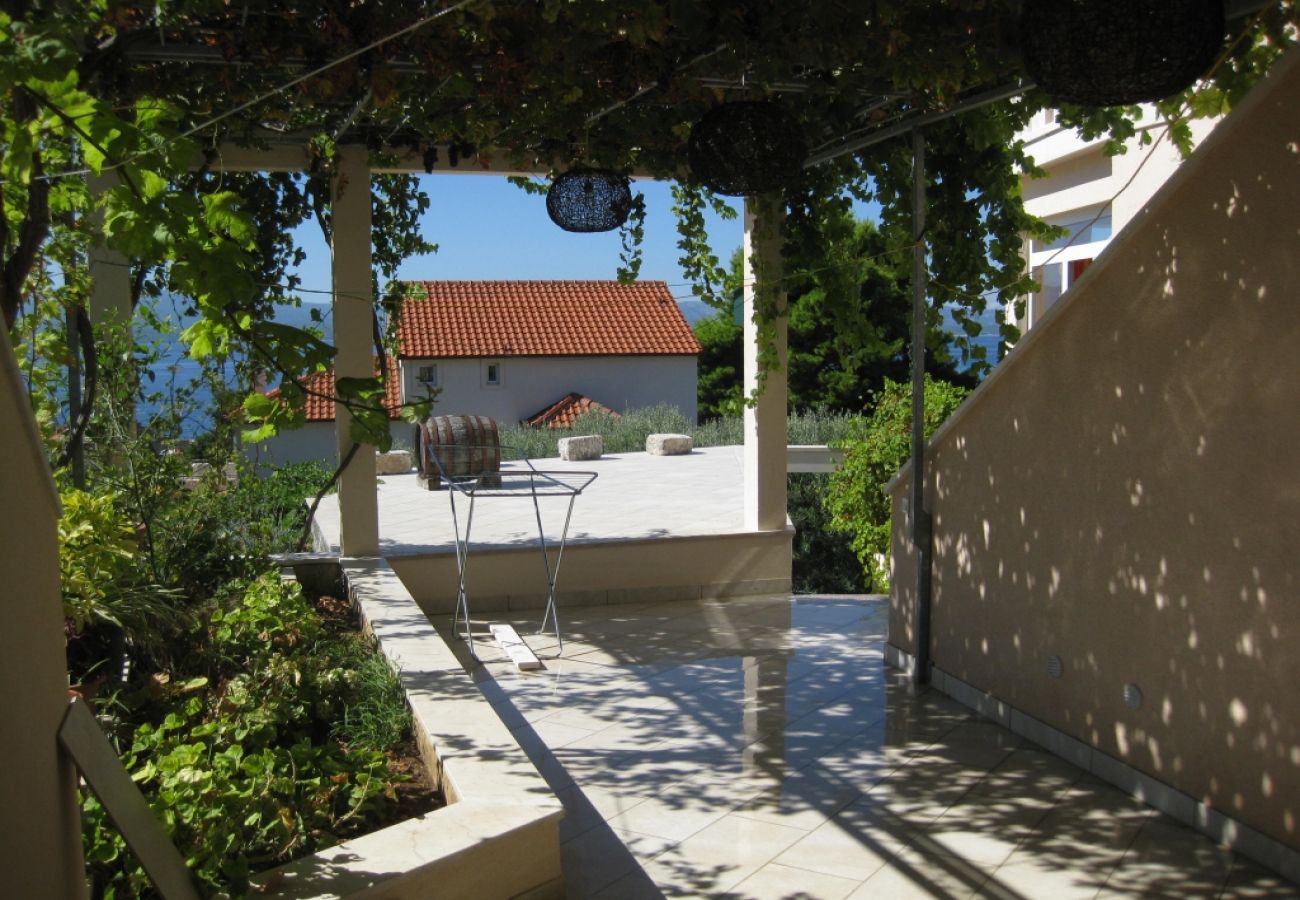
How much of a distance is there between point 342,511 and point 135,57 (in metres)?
3.38

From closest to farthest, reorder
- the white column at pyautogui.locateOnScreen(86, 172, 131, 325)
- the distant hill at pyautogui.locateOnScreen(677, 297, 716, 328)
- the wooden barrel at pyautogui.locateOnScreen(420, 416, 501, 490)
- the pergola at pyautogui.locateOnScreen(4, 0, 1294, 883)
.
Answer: the pergola at pyautogui.locateOnScreen(4, 0, 1294, 883) < the white column at pyautogui.locateOnScreen(86, 172, 131, 325) < the distant hill at pyautogui.locateOnScreen(677, 297, 716, 328) < the wooden barrel at pyautogui.locateOnScreen(420, 416, 501, 490)

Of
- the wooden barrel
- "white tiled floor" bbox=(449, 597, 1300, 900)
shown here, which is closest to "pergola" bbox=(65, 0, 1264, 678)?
"white tiled floor" bbox=(449, 597, 1300, 900)

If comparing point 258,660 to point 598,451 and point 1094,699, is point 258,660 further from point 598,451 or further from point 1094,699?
point 598,451

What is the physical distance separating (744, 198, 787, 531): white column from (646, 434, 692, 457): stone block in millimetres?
6118

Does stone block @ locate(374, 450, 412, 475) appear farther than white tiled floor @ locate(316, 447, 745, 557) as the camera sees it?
Yes

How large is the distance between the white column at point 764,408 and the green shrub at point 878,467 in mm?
770

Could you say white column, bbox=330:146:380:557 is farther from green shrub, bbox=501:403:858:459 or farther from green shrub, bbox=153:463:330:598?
green shrub, bbox=501:403:858:459

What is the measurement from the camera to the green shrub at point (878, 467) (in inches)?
348

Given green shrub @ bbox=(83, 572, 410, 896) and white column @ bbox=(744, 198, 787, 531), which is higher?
white column @ bbox=(744, 198, 787, 531)

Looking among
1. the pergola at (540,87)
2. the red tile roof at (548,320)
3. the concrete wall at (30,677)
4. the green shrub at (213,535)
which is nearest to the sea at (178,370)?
the green shrub at (213,535)

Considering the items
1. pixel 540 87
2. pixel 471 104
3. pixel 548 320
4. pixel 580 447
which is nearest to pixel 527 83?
pixel 540 87

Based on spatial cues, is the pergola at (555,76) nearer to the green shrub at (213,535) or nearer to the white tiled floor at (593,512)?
the green shrub at (213,535)

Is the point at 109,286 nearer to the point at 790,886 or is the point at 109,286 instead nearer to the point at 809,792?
the point at 809,792

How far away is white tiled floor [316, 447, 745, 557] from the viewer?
8562 mm
